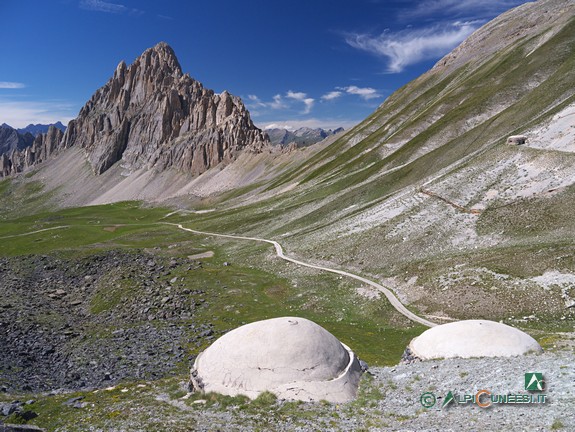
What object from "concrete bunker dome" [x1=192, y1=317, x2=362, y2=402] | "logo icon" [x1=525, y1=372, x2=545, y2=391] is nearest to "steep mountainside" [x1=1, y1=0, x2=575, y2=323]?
"logo icon" [x1=525, y1=372, x2=545, y2=391]

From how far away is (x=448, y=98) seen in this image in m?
148

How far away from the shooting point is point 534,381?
63.5 ft

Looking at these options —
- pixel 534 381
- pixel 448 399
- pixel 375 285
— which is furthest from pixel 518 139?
pixel 448 399

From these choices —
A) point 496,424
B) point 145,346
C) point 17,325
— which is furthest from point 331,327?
point 17,325

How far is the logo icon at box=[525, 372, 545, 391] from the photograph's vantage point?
18919mm

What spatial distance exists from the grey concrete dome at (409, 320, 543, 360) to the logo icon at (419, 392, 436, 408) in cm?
558

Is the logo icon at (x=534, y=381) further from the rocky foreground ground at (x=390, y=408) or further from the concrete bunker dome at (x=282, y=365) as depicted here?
the concrete bunker dome at (x=282, y=365)

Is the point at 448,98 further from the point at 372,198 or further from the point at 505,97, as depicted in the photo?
the point at 372,198

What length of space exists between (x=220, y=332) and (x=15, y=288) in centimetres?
4940

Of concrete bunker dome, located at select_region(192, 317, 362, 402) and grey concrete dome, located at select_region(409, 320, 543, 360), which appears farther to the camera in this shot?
grey concrete dome, located at select_region(409, 320, 543, 360)

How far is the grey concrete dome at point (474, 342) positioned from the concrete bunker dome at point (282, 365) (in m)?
5.89

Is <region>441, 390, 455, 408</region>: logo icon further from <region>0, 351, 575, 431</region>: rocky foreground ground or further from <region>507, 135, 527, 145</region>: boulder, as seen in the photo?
<region>507, 135, 527, 145</region>: boulder

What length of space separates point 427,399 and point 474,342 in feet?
22.7

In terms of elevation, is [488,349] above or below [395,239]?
below
